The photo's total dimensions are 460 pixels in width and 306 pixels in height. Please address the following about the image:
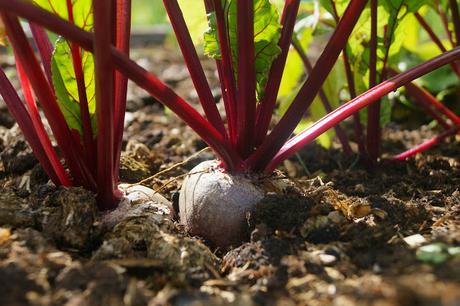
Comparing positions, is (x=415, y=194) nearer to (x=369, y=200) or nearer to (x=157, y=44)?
(x=369, y=200)

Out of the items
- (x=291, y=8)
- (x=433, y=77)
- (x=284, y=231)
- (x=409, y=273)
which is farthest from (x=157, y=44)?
(x=409, y=273)

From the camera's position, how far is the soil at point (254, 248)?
1059mm

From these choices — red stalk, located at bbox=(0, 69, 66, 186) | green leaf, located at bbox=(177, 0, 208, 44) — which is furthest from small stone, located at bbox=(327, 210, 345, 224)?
green leaf, located at bbox=(177, 0, 208, 44)

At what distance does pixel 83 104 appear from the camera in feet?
4.93

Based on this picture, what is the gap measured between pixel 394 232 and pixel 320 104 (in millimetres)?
946

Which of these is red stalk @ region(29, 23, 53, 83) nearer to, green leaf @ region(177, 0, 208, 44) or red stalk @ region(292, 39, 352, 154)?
green leaf @ region(177, 0, 208, 44)

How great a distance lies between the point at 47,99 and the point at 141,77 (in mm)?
278

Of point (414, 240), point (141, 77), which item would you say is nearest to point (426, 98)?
point (414, 240)

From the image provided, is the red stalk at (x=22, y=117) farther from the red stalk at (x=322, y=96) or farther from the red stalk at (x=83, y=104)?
the red stalk at (x=322, y=96)

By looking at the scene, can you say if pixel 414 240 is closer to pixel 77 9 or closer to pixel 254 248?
pixel 254 248

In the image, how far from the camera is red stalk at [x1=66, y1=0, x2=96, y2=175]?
1.48m

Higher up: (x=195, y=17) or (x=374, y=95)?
(x=195, y=17)

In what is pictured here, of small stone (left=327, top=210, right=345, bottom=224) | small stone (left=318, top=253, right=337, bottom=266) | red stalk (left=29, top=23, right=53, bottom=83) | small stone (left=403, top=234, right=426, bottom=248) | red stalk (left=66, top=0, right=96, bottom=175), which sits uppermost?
red stalk (left=29, top=23, right=53, bottom=83)

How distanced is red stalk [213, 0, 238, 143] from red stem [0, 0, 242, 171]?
0.34 feet
